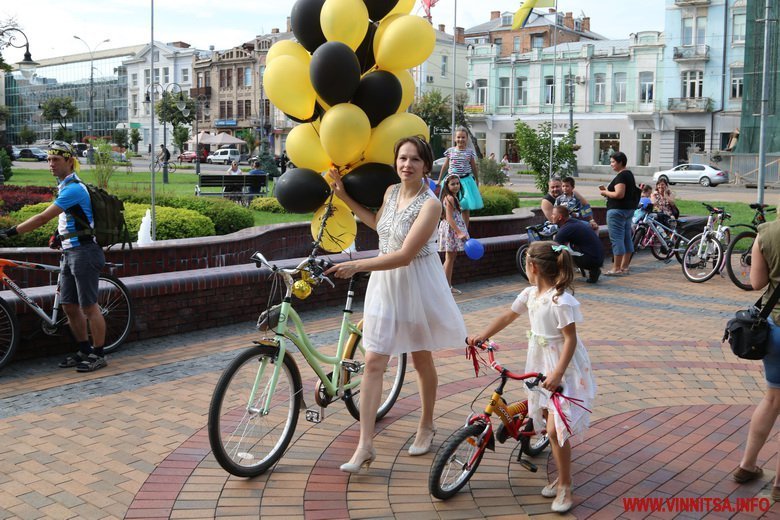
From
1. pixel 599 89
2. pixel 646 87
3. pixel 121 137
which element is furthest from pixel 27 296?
pixel 121 137

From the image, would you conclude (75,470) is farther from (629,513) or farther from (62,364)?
(629,513)

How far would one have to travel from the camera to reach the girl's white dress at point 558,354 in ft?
14.0

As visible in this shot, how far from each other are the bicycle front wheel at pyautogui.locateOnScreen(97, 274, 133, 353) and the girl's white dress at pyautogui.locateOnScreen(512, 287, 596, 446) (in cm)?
427

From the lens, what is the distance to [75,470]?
15.4ft

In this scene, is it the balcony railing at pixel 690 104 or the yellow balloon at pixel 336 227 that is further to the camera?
the balcony railing at pixel 690 104

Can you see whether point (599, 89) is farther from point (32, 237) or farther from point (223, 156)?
point (32, 237)

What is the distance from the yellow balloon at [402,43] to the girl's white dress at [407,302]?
1269 millimetres

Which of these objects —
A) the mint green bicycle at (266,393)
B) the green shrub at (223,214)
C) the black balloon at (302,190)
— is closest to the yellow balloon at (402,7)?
the black balloon at (302,190)

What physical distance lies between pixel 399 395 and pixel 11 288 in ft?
11.0

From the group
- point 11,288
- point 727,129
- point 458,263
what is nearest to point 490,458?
point 11,288

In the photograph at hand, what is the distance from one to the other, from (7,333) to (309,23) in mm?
3454

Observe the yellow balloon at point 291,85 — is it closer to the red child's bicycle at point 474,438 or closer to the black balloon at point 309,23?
the black balloon at point 309,23

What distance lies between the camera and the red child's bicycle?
4.24m

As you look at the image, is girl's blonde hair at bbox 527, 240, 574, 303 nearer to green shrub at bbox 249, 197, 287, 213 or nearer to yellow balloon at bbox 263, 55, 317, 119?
yellow balloon at bbox 263, 55, 317, 119
